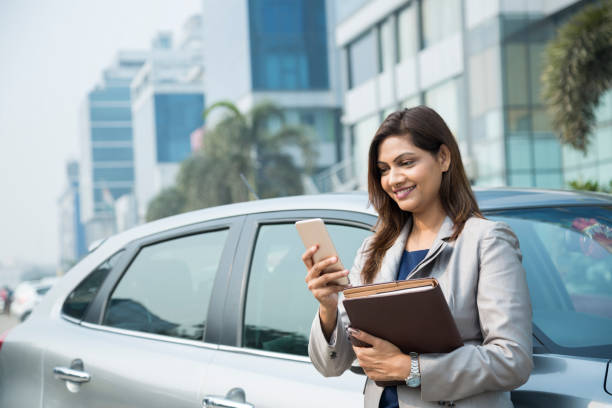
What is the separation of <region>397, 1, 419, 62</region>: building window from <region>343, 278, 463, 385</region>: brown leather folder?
101ft

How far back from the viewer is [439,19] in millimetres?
29984

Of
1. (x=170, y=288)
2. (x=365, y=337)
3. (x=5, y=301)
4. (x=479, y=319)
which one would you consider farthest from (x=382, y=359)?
(x=5, y=301)

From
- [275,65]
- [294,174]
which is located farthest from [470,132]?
[275,65]

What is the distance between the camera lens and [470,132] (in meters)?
→ 27.5

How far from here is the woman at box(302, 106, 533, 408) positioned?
176 cm

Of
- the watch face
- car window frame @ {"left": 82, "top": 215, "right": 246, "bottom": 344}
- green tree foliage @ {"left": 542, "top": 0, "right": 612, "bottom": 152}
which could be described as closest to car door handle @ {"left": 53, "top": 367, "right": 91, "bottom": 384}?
car window frame @ {"left": 82, "top": 215, "right": 246, "bottom": 344}

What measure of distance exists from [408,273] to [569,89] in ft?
46.6

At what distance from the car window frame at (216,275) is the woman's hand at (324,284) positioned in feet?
2.90

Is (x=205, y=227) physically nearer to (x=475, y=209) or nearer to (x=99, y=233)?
(x=475, y=209)

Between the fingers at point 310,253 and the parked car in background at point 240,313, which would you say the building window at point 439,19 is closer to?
the parked car in background at point 240,313

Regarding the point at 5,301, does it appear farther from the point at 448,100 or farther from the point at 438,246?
the point at 438,246

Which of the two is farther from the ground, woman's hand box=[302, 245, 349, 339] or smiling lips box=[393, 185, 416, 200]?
smiling lips box=[393, 185, 416, 200]

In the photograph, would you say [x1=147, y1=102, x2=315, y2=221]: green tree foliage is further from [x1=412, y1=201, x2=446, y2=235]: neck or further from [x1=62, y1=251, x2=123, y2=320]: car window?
[x1=412, y1=201, x2=446, y2=235]: neck

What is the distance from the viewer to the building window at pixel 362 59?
117ft
